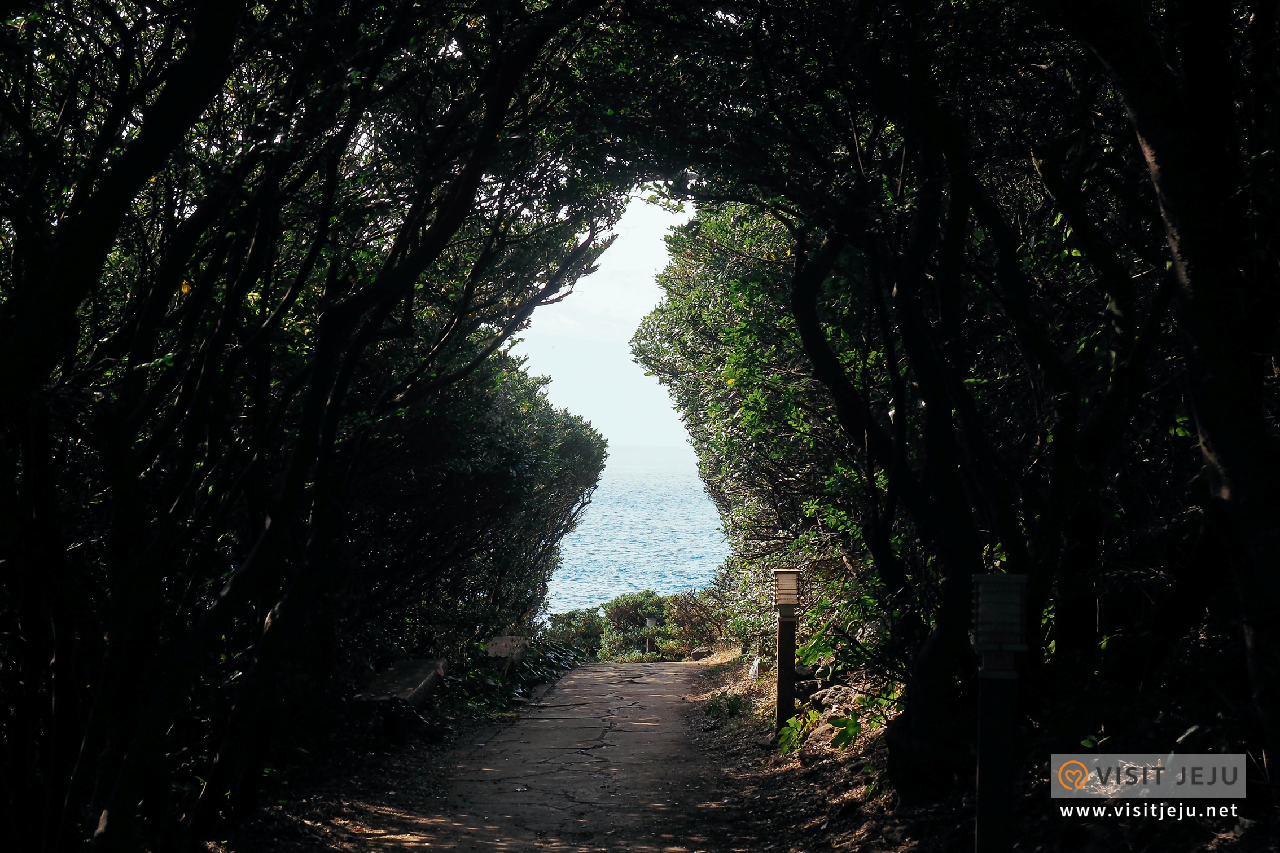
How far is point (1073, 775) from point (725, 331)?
5206 millimetres

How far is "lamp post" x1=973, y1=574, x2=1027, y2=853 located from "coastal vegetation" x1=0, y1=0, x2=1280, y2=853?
2.56ft

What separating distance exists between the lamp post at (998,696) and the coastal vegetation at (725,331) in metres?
0.78

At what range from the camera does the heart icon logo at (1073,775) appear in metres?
4.66

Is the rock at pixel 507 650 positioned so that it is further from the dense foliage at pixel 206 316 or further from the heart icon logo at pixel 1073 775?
the heart icon logo at pixel 1073 775

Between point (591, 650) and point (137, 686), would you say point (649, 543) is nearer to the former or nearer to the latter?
point (591, 650)

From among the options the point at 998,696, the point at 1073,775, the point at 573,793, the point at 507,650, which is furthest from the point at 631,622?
the point at 998,696

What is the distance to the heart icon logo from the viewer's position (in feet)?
15.3

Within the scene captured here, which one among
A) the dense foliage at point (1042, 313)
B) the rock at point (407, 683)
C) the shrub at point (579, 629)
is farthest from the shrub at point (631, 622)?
the dense foliage at point (1042, 313)

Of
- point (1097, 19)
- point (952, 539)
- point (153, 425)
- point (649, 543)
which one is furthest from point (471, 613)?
point (649, 543)

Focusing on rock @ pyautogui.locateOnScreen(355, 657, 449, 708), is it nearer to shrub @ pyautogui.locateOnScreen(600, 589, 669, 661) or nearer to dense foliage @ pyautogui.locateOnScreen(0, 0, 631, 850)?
dense foliage @ pyautogui.locateOnScreen(0, 0, 631, 850)

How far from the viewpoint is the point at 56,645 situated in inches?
174

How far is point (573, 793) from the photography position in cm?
799

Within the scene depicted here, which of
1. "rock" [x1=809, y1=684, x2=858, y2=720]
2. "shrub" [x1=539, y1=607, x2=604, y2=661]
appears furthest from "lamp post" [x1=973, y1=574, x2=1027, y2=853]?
"shrub" [x1=539, y1=607, x2=604, y2=661]

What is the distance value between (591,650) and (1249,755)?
23.4 metres
